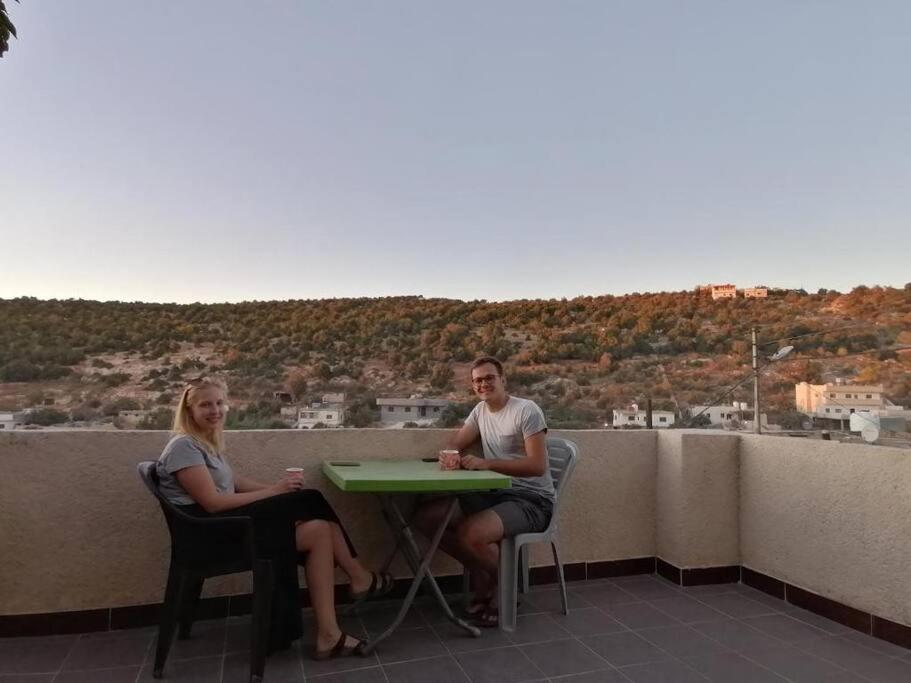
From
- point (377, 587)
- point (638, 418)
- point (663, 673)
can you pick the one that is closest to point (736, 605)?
point (663, 673)

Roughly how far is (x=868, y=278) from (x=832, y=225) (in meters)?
2.24

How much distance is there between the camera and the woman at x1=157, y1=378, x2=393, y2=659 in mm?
2146

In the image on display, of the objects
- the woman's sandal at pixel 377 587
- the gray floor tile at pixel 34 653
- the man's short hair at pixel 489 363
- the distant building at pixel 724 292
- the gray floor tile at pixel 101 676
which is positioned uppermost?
the distant building at pixel 724 292

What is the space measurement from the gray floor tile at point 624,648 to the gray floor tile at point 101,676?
173 cm

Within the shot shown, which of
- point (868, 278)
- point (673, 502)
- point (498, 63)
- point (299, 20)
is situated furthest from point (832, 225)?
point (673, 502)

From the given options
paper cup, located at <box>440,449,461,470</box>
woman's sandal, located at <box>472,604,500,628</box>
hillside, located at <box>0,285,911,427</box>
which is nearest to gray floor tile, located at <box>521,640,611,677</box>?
woman's sandal, located at <box>472,604,500,628</box>

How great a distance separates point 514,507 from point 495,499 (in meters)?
0.11

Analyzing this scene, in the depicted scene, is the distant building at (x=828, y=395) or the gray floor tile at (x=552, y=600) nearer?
the gray floor tile at (x=552, y=600)

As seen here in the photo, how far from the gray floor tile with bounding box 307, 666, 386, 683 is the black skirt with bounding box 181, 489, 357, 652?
0.89ft

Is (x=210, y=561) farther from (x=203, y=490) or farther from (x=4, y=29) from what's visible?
(x=4, y=29)

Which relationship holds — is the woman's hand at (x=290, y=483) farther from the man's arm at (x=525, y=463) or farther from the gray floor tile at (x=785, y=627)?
the gray floor tile at (x=785, y=627)

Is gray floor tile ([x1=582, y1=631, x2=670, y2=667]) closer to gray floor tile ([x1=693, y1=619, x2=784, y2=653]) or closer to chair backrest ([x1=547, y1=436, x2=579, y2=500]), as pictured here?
Answer: gray floor tile ([x1=693, y1=619, x2=784, y2=653])

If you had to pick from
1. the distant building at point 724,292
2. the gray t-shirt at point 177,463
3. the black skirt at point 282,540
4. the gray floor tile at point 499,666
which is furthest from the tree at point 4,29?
the distant building at point 724,292

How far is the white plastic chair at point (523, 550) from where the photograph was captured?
2.61 m
